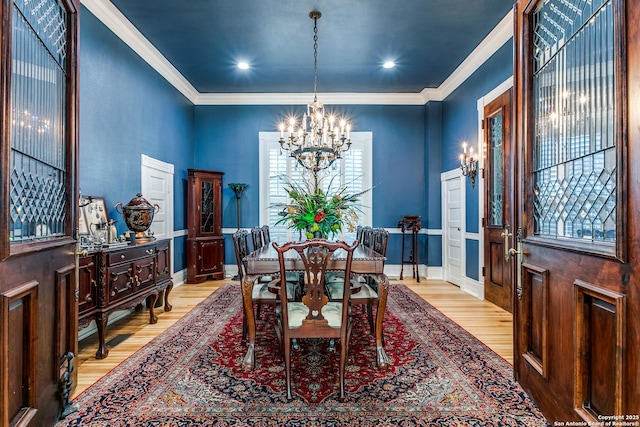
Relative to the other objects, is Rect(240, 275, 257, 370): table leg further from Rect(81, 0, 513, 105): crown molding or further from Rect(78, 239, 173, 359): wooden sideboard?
Rect(81, 0, 513, 105): crown molding

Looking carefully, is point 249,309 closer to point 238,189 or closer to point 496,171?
point 496,171

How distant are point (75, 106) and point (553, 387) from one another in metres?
3.06

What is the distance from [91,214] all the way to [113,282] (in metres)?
0.78

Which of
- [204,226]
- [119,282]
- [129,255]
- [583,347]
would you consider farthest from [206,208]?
[583,347]

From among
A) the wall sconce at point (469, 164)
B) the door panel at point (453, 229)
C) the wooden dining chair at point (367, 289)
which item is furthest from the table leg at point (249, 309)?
the door panel at point (453, 229)

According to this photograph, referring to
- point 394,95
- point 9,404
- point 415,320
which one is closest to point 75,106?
point 9,404

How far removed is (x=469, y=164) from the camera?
4887 mm

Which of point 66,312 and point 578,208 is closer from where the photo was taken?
point 578,208

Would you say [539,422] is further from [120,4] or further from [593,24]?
[120,4]

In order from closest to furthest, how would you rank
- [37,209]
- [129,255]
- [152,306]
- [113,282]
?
[37,209]
[113,282]
[129,255]
[152,306]

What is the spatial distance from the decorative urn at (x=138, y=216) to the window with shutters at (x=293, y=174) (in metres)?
2.84

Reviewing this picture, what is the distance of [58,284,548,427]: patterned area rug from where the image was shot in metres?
1.89

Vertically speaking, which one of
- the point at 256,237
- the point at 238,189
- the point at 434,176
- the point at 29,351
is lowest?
the point at 29,351

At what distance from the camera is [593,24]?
151 cm
